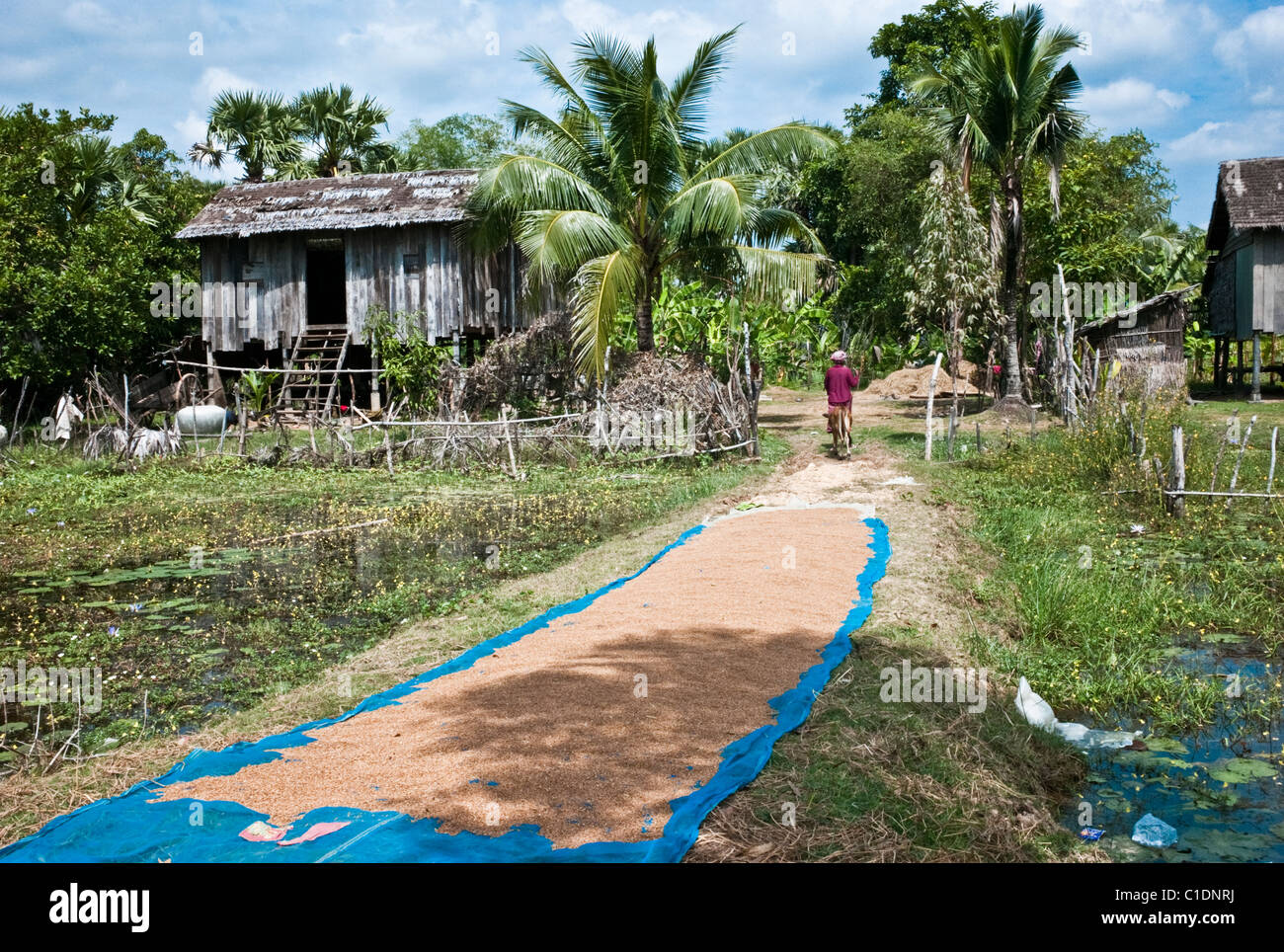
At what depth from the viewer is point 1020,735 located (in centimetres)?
509

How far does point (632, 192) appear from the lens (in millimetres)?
16484

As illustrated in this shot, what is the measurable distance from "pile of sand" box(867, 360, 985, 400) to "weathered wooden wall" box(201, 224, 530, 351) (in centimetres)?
986

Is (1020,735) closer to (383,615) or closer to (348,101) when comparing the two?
(383,615)

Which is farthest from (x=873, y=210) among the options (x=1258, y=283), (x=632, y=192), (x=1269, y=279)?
(x=632, y=192)

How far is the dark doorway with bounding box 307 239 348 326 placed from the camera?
2539 centimetres

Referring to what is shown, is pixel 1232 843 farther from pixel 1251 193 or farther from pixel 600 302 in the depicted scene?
pixel 1251 193

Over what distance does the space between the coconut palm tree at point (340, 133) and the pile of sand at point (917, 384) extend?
49.4 ft

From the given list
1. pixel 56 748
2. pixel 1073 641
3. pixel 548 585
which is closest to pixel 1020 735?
pixel 1073 641

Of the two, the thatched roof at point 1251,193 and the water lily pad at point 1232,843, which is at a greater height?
the thatched roof at point 1251,193

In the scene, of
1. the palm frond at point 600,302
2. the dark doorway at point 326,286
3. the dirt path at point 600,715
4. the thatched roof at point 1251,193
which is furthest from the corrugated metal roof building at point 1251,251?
the dark doorway at point 326,286

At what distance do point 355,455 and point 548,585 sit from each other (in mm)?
7897

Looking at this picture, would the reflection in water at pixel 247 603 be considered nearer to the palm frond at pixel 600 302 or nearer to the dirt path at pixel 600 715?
the dirt path at pixel 600 715

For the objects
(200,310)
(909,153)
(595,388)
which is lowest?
(595,388)

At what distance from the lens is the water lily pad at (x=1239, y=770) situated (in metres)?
4.82
